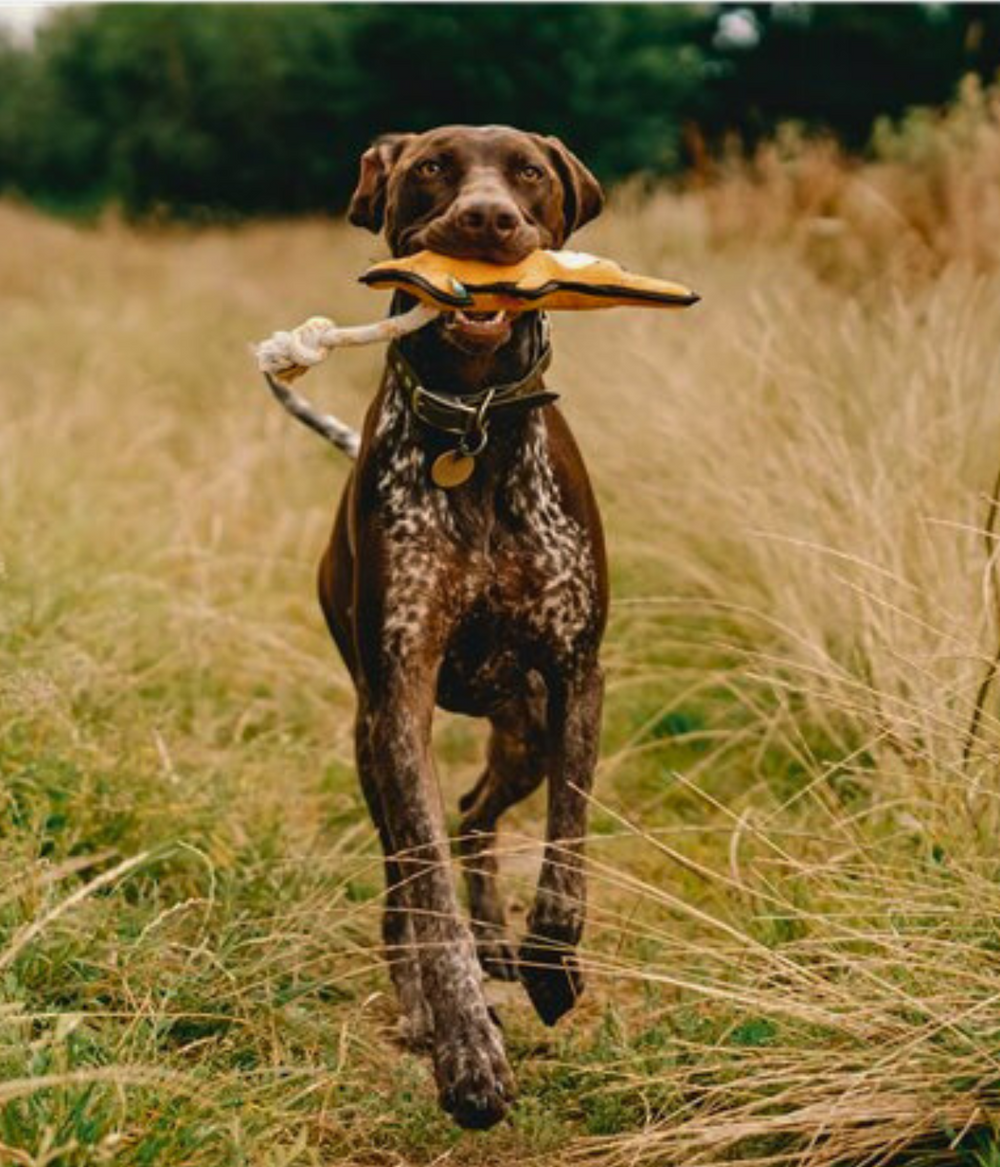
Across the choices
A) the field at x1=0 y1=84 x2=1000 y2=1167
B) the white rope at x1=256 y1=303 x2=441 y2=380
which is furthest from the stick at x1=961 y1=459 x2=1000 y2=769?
the white rope at x1=256 y1=303 x2=441 y2=380

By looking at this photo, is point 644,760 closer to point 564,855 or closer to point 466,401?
point 564,855

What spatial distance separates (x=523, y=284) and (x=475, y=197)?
18cm

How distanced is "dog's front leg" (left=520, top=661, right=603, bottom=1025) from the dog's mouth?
26.7 inches

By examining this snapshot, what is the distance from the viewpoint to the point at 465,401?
3516 mm

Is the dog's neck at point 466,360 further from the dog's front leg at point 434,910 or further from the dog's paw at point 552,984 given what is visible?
the dog's paw at point 552,984

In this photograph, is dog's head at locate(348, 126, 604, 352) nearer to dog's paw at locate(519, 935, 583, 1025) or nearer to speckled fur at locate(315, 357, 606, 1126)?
speckled fur at locate(315, 357, 606, 1126)

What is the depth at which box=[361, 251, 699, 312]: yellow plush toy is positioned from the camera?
3297 millimetres

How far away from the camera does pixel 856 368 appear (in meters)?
5.70

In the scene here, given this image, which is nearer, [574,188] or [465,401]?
[465,401]

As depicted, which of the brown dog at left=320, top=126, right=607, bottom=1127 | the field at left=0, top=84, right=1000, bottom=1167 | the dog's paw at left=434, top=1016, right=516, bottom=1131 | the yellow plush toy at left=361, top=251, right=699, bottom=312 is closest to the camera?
the field at left=0, top=84, right=1000, bottom=1167

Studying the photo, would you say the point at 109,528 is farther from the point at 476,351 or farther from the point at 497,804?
the point at 476,351

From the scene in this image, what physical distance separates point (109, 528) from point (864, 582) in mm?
2745

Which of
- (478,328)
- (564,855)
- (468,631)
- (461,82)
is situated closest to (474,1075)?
(564,855)

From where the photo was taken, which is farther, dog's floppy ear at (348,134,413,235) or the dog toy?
dog's floppy ear at (348,134,413,235)
